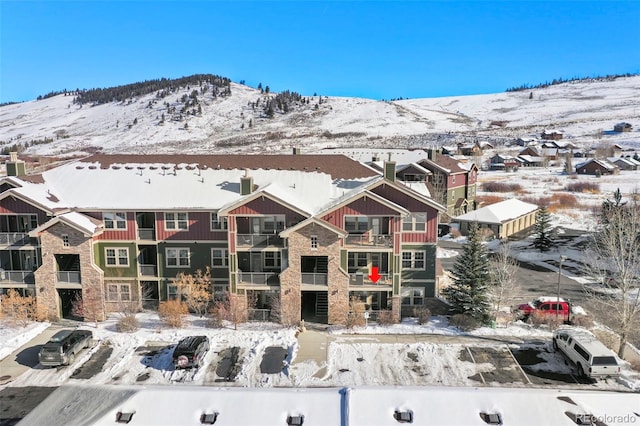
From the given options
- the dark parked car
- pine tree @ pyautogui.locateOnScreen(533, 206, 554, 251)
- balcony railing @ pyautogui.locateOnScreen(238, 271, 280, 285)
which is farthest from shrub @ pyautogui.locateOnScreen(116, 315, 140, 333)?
pine tree @ pyautogui.locateOnScreen(533, 206, 554, 251)

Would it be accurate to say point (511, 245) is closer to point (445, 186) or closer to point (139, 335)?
point (445, 186)

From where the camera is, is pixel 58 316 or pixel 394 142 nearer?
pixel 58 316

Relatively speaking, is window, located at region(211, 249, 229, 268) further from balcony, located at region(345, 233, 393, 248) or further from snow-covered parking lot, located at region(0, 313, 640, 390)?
balcony, located at region(345, 233, 393, 248)

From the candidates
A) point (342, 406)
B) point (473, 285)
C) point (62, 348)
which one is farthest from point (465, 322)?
point (62, 348)

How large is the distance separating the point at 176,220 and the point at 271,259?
673cm

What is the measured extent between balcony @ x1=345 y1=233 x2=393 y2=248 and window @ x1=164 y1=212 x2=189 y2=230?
10640 millimetres

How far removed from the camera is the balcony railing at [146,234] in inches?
1224

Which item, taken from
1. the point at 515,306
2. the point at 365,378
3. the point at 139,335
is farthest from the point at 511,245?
the point at 139,335

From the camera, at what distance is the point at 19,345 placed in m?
26.4

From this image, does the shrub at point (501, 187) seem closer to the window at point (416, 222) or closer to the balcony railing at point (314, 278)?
the window at point (416, 222)

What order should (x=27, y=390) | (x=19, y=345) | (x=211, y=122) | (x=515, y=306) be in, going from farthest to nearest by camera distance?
(x=211, y=122) → (x=515, y=306) → (x=19, y=345) → (x=27, y=390)

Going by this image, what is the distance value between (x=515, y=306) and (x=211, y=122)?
7004 inches

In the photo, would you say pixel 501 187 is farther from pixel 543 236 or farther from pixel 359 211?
pixel 359 211

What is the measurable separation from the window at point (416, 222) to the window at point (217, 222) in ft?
38.5
